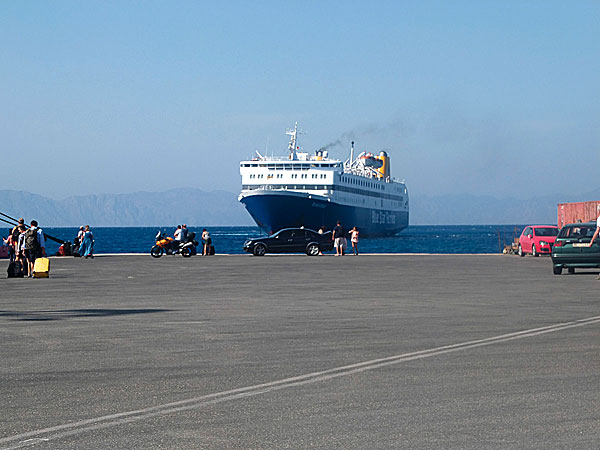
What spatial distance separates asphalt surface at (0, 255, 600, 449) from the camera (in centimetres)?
567

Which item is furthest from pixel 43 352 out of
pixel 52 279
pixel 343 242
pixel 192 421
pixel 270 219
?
pixel 270 219

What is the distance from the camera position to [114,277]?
25047 millimetres

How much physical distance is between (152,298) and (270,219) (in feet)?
237

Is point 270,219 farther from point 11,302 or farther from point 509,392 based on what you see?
point 509,392

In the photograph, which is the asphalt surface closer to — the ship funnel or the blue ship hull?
the blue ship hull

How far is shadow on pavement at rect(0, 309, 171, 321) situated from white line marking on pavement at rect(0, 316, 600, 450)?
5884 millimetres

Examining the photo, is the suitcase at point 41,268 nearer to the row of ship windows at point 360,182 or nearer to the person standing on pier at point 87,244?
the person standing on pier at point 87,244

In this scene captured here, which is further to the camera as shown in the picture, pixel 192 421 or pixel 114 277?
pixel 114 277

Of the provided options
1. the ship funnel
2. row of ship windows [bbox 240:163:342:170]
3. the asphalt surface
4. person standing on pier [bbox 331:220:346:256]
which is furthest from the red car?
the ship funnel

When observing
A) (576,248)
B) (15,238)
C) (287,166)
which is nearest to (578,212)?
(576,248)

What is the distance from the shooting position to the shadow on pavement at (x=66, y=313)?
1315 centimetres

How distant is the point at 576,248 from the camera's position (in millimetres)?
24531

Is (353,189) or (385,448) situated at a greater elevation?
(353,189)

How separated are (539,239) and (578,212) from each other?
9.95 meters
